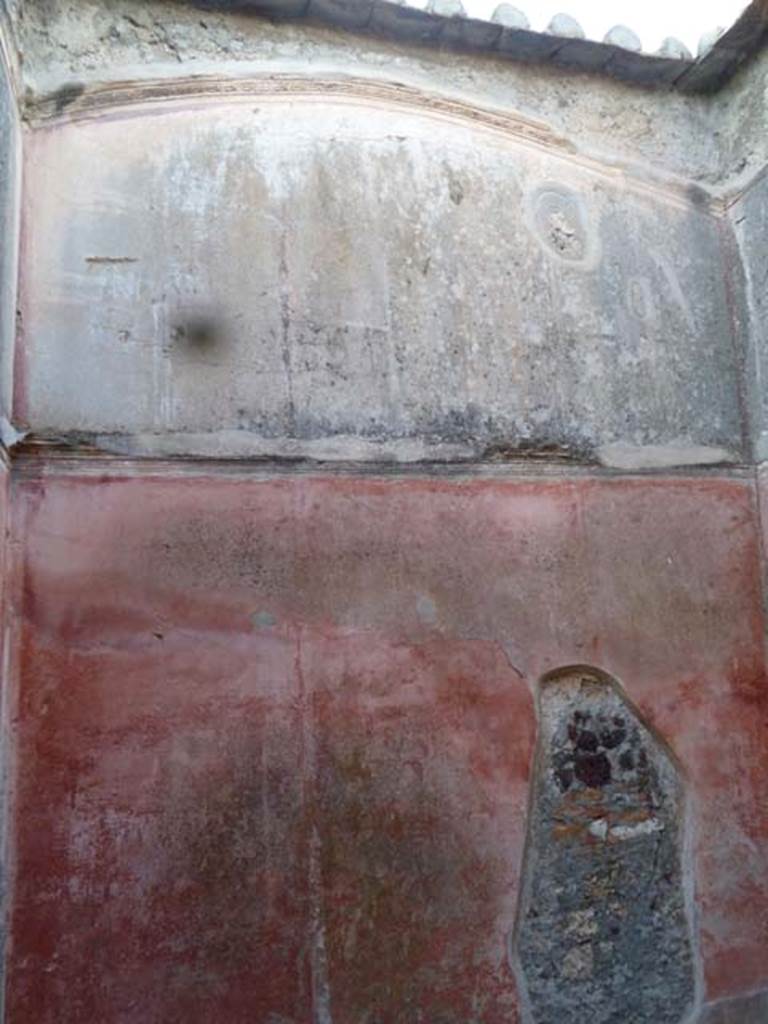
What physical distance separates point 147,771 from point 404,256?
179 cm

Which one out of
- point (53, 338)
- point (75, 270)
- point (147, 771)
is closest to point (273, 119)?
point (75, 270)

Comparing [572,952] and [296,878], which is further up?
[296,878]

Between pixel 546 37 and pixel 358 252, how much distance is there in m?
1.05

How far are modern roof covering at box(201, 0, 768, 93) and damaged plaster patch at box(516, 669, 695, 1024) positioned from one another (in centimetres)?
217

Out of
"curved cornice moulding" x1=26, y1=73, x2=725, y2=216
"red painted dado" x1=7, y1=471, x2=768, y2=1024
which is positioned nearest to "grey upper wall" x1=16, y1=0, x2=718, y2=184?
"curved cornice moulding" x1=26, y1=73, x2=725, y2=216

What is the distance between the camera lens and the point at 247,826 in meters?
2.55

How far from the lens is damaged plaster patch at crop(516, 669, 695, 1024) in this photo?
2.77 metres

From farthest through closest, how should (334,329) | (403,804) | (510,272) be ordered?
(510,272)
(334,329)
(403,804)

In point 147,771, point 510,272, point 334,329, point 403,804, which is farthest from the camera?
point 510,272

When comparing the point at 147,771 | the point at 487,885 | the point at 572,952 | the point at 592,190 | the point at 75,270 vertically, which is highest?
the point at 592,190

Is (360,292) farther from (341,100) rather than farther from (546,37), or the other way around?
(546,37)

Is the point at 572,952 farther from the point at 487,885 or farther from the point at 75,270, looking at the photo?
the point at 75,270

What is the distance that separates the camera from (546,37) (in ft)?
10.6

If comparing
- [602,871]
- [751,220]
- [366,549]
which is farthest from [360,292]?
[602,871]
